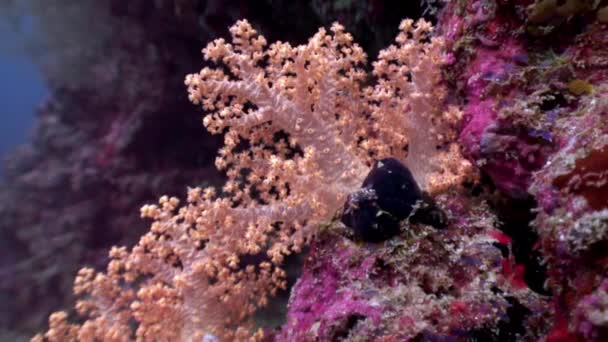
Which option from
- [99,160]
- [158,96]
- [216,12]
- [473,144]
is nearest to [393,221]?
[473,144]

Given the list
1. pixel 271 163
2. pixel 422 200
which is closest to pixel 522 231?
pixel 422 200

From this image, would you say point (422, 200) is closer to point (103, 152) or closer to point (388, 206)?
point (388, 206)

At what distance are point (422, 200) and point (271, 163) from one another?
2.71 feet

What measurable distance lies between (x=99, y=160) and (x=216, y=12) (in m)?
3.31

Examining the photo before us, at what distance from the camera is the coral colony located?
1511 millimetres

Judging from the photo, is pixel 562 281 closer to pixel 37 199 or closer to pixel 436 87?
pixel 436 87

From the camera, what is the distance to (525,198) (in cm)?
203

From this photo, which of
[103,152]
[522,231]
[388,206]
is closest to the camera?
[388,206]

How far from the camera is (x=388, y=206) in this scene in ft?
6.60

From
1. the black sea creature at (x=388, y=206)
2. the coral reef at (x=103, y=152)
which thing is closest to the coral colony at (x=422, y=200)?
the black sea creature at (x=388, y=206)

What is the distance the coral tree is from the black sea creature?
1.28ft

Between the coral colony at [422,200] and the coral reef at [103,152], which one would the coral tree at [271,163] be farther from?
the coral reef at [103,152]

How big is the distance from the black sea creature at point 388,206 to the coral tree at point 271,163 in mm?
391

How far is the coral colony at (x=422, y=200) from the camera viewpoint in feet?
4.96
